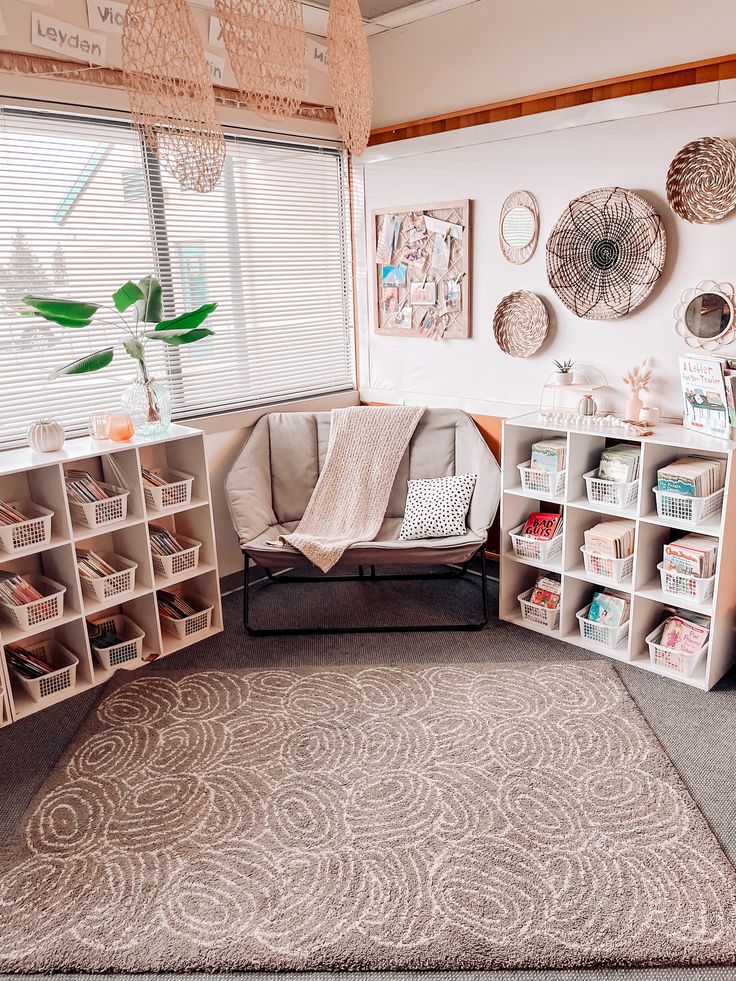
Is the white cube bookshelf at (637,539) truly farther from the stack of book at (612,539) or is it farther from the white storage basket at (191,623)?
the white storage basket at (191,623)

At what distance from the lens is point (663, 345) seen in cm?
314

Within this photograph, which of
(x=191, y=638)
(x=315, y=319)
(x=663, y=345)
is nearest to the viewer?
(x=663, y=345)

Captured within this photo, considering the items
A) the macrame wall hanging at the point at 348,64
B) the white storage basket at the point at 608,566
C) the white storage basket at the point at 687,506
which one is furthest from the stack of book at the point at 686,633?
the macrame wall hanging at the point at 348,64

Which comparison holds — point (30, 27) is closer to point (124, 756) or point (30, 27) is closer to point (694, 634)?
point (124, 756)

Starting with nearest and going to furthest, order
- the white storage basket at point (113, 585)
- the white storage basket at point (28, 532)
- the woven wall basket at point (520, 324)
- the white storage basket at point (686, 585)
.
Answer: the white storage basket at point (28, 532) → the white storage basket at point (686, 585) → the white storage basket at point (113, 585) → the woven wall basket at point (520, 324)

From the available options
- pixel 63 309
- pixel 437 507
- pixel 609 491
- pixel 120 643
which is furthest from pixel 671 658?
pixel 63 309

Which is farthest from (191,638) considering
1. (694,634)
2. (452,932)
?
(694,634)

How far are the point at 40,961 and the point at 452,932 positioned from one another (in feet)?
3.22

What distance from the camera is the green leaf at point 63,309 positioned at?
2783 millimetres

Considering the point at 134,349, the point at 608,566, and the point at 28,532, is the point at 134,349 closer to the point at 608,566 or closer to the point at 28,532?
the point at 28,532

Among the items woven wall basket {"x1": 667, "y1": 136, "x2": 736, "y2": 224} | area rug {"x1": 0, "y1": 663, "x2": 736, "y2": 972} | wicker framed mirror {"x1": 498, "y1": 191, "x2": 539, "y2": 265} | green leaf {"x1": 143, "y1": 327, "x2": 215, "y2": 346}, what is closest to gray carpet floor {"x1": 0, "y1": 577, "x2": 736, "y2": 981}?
area rug {"x1": 0, "y1": 663, "x2": 736, "y2": 972}

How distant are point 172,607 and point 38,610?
652 millimetres

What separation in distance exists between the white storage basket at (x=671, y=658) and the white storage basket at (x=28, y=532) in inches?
91.7

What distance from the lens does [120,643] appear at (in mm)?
3145
